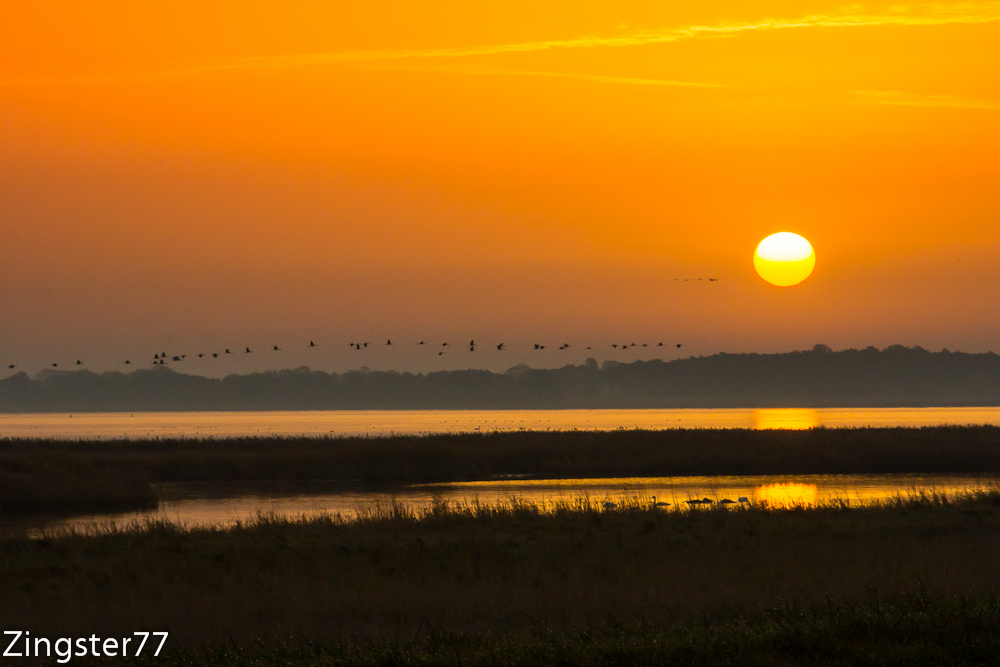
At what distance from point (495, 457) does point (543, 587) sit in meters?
39.6

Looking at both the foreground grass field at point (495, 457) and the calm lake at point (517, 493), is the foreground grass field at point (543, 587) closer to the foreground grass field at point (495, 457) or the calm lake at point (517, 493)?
the calm lake at point (517, 493)

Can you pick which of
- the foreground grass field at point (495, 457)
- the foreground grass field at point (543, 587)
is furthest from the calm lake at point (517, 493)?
the foreground grass field at point (543, 587)

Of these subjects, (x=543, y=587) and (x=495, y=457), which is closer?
(x=543, y=587)

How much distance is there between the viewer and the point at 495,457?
59.7 m

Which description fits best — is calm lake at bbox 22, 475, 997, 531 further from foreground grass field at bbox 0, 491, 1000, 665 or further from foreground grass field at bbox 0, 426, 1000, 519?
foreground grass field at bbox 0, 491, 1000, 665

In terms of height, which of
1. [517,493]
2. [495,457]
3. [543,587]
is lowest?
[543,587]

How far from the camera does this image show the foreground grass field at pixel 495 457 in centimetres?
5544

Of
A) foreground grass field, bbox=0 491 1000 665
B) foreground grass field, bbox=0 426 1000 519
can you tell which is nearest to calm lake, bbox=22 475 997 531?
foreground grass field, bbox=0 426 1000 519

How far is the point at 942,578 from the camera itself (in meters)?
19.0

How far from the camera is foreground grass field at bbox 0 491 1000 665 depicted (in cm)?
1245

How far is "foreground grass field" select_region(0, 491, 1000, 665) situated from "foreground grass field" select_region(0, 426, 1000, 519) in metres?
24.3

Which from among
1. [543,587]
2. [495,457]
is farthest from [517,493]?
[543,587]

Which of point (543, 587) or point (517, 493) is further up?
point (517, 493)

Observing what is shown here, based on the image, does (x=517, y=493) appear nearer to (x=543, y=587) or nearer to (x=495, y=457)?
(x=495, y=457)
